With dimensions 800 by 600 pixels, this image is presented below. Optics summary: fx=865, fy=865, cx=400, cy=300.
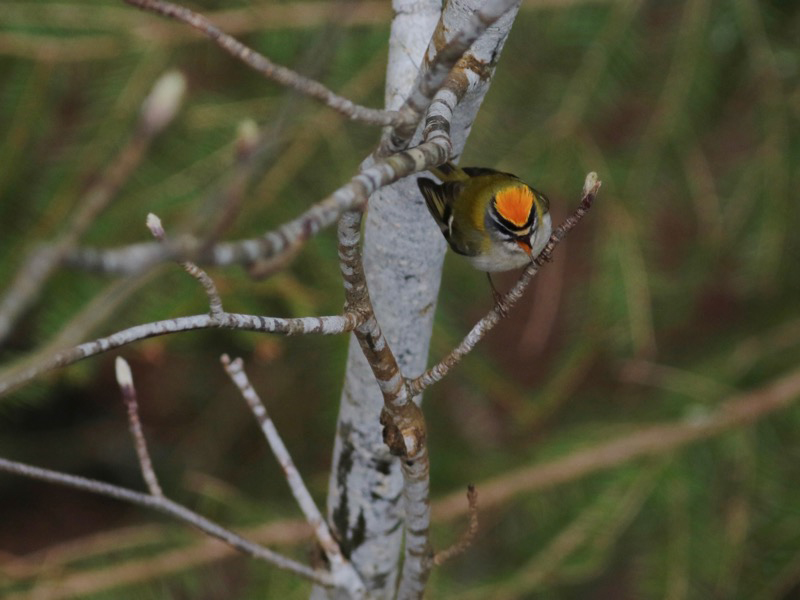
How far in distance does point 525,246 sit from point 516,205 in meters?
0.07

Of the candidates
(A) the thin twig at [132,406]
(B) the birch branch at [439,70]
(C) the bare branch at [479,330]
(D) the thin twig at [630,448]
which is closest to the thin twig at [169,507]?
(A) the thin twig at [132,406]

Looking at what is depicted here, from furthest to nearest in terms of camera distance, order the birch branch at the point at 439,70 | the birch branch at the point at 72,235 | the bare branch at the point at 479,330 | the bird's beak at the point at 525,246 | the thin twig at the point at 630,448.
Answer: the thin twig at the point at 630,448 < the bird's beak at the point at 525,246 < the bare branch at the point at 479,330 < the birch branch at the point at 439,70 < the birch branch at the point at 72,235

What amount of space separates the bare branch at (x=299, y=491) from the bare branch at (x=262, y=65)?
43 centimetres

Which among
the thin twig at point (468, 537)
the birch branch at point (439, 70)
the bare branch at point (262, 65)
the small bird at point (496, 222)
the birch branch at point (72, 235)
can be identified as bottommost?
the thin twig at point (468, 537)

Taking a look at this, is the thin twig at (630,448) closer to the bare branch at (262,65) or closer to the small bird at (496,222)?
the small bird at (496,222)

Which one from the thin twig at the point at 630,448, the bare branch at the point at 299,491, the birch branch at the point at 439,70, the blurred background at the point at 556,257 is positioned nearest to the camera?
the birch branch at the point at 439,70

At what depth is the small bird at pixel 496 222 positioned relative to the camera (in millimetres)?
1344

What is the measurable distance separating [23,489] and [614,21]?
2.86m

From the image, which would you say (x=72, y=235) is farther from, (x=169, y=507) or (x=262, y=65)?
(x=169, y=507)

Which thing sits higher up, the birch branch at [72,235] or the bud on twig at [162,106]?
the bud on twig at [162,106]

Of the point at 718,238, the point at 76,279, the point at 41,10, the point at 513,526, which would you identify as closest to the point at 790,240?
the point at 718,238

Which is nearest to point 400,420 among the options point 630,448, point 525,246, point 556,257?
point 525,246

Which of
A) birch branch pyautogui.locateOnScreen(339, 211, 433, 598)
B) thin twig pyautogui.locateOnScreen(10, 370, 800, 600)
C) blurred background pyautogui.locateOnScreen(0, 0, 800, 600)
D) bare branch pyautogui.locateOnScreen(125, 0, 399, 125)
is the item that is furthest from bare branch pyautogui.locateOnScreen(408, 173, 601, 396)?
thin twig pyautogui.locateOnScreen(10, 370, 800, 600)

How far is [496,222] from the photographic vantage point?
1.37m
